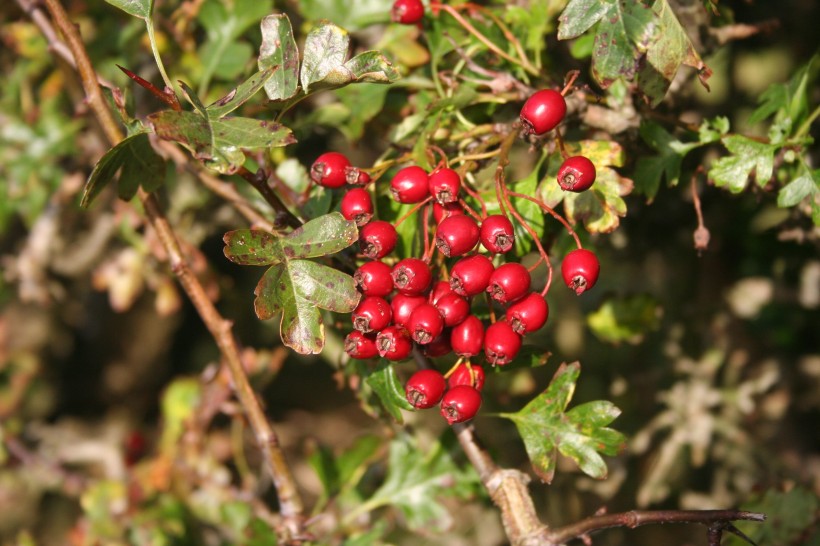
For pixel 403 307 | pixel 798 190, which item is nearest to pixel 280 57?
pixel 403 307

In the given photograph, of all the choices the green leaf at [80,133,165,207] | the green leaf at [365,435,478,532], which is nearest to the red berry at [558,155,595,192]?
the green leaf at [80,133,165,207]

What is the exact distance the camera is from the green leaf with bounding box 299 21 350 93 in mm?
1061

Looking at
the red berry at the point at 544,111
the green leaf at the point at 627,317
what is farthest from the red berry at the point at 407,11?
the green leaf at the point at 627,317

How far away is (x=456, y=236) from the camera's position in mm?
1022

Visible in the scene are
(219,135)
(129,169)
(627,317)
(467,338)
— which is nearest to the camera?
(219,135)

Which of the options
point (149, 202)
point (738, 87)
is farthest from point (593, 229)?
point (738, 87)

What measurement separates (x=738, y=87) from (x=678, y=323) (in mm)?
737

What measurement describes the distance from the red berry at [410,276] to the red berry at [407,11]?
55cm

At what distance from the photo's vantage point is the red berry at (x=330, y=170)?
1149 millimetres

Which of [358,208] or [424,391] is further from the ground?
[358,208]

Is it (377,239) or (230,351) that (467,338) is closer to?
(377,239)

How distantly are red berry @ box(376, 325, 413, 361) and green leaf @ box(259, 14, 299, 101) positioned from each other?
0.38 meters

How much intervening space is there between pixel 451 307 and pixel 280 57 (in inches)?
18.1

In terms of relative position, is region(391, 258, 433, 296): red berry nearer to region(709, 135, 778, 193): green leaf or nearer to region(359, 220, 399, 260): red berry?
region(359, 220, 399, 260): red berry
